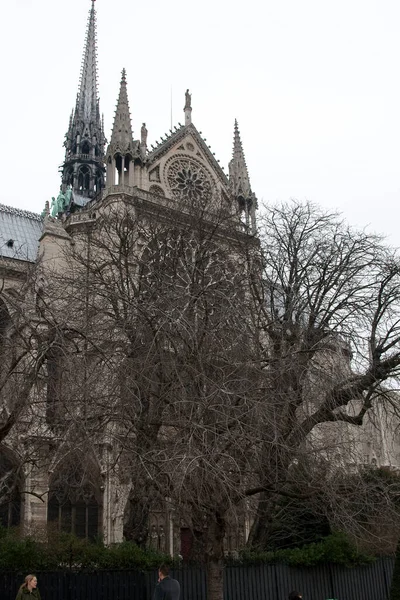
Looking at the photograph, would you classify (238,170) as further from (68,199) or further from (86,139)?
(86,139)

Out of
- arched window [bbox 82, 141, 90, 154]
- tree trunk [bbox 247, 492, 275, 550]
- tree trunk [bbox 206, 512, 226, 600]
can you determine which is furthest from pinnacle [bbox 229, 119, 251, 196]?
tree trunk [bbox 206, 512, 226, 600]

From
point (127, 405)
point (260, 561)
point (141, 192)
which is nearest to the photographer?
Answer: point (127, 405)

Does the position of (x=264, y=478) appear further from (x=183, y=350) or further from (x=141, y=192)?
(x=141, y=192)

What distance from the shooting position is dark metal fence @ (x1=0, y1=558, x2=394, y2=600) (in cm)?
1265

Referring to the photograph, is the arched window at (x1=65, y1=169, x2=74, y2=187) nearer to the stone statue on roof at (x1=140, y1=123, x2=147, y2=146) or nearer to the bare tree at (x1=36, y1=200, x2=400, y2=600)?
the stone statue on roof at (x1=140, y1=123, x2=147, y2=146)

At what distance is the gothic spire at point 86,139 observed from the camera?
49.8 meters

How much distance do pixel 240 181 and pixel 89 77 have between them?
2704 centimetres

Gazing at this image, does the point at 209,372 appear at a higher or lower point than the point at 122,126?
lower

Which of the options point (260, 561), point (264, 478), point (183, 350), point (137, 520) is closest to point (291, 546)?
point (260, 561)

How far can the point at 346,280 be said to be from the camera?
52.0 feet

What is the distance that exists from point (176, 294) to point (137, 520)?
191 inches

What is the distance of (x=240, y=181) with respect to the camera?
112 ft

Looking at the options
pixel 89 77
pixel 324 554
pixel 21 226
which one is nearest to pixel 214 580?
pixel 324 554

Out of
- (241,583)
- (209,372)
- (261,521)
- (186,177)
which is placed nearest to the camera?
(209,372)
